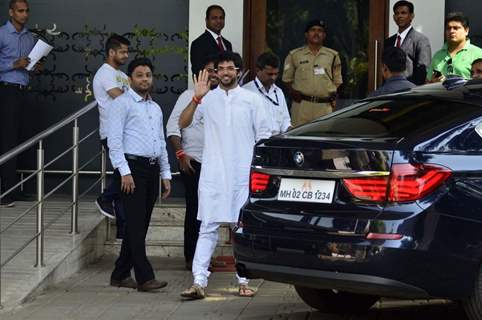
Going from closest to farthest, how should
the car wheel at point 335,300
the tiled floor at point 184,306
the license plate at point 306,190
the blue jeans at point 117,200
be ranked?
the license plate at point 306,190, the car wheel at point 335,300, the tiled floor at point 184,306, the blue jeans at point 117,200

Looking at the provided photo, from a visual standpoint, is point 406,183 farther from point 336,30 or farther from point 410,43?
point 336,30

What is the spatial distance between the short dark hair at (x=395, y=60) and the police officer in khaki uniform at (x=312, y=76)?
2.54 metres

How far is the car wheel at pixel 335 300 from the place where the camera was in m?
7.68

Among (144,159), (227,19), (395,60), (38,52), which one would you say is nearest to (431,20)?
(227,19)

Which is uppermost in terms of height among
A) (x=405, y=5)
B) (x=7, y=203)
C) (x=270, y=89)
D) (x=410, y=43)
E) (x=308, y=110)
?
(x=405, y=5)

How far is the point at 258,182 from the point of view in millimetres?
7105

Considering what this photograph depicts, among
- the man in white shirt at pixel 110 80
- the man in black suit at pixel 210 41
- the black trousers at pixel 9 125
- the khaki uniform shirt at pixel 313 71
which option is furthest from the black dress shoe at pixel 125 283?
the khaki uniform shirt at pixel 313 71

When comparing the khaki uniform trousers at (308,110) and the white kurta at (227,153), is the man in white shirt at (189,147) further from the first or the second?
the khaki uniform trousers at (308,110)

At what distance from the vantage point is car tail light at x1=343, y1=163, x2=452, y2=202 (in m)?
6.30

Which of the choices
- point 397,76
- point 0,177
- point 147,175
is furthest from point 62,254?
point 397,76

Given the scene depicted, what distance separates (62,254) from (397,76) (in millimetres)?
3221

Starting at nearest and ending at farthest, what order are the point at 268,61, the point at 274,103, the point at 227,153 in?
the point at 227,153 → the point at 268,61 → the point at 274,103

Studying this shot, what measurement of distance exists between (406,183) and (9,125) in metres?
6.23

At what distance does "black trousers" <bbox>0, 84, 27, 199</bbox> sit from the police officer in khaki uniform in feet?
9.28
